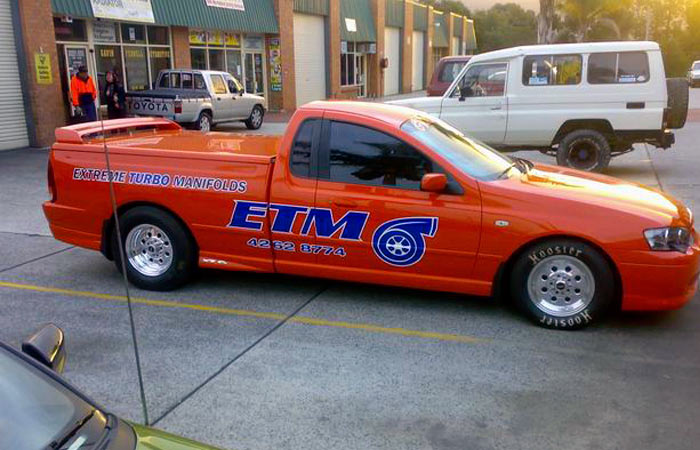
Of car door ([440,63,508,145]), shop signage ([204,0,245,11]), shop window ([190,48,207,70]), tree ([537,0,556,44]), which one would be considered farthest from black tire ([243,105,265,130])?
tree ([537,0,556,44])

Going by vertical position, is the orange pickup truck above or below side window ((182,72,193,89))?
below

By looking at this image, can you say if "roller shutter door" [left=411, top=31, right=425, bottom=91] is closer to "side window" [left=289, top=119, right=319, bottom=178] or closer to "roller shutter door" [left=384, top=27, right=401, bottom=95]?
"roller shutter door" [left=384, top=27, right=401, bottom=95]

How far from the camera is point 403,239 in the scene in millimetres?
5109

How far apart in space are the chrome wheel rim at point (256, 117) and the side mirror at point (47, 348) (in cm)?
1892

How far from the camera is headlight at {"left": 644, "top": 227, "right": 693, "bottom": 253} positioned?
184 inches

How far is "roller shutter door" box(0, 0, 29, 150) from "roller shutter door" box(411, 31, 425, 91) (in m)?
32.6

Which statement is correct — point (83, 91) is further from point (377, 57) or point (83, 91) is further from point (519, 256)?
point (377, 57)

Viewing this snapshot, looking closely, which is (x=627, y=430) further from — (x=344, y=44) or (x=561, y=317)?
(x=344, y=44)

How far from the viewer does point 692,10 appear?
69812mm

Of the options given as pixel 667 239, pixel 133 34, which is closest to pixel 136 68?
pixel 133 34

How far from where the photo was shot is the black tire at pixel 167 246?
5719 mm

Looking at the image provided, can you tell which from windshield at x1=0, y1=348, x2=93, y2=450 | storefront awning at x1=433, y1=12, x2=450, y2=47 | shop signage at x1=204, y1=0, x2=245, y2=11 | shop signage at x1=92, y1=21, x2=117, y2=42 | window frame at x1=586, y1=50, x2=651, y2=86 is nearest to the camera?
windshield at x1=0, y1=348, x2=93, y2=450

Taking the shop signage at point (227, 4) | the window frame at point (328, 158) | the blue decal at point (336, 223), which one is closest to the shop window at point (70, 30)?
the shop signage at point (227, 4)

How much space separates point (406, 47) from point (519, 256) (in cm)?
3958
